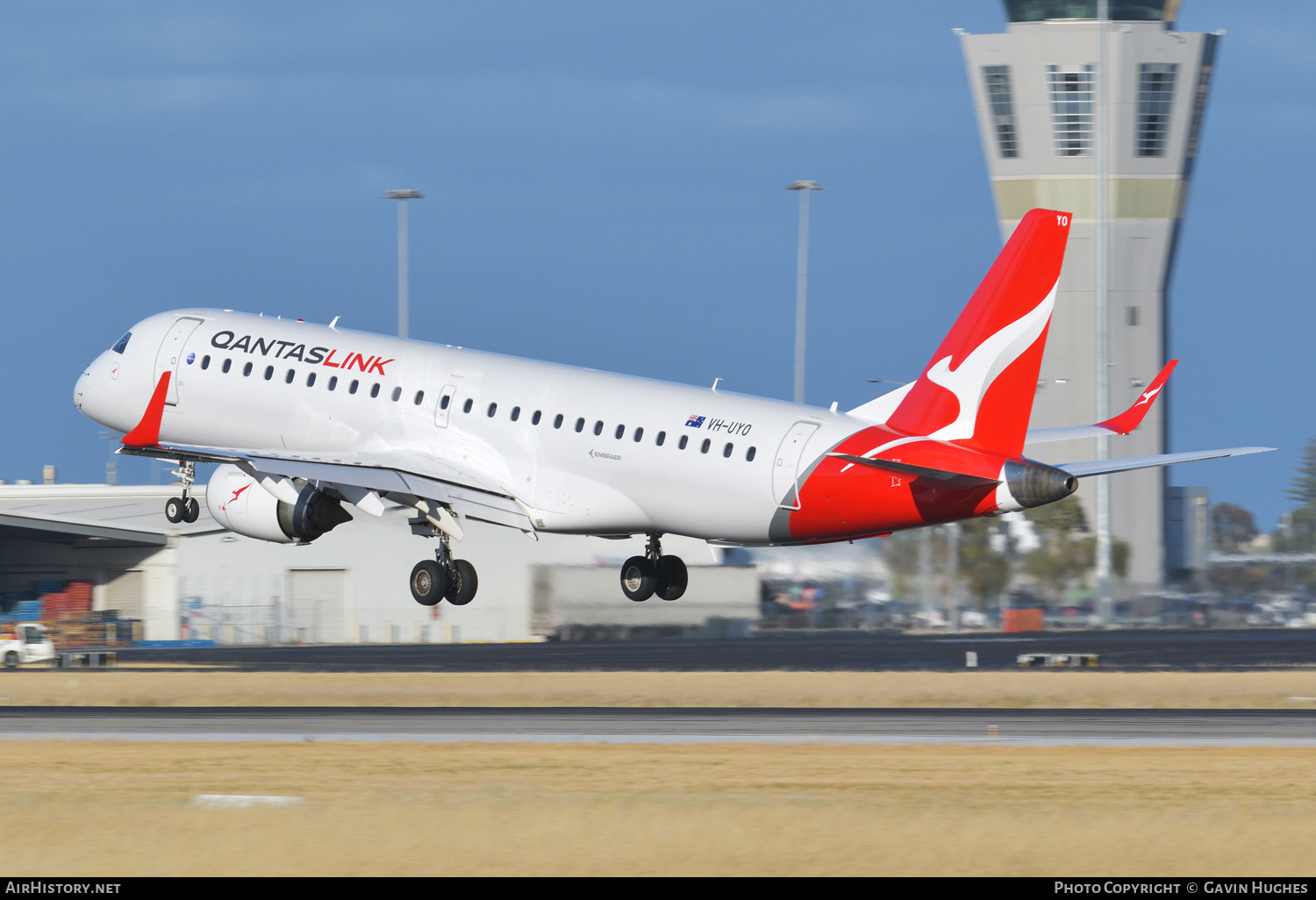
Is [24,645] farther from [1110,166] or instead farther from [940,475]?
[1110,166]

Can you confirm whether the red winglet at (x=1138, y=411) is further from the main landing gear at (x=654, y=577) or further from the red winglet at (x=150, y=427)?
the red winglet at (x=150, y=427)

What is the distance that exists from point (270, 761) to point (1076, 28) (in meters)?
115

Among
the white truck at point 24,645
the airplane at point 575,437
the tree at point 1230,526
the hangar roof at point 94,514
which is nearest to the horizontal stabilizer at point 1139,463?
the airplane at point 575,437

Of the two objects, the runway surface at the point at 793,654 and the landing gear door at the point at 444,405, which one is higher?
the landing gear door at the point at 444,405

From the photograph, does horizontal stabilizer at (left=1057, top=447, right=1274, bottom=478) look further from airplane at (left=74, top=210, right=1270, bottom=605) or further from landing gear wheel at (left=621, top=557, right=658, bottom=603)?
landing gear wheel at (left=621, top=557, right=658, bottom=603)

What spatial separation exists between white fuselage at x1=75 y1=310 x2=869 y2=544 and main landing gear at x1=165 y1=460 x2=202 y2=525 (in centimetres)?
81

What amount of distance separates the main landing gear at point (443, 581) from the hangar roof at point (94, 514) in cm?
5214

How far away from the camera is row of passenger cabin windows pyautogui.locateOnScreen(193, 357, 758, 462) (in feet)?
146

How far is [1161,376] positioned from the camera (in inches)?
1618

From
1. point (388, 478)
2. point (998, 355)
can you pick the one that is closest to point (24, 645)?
point (388, 478)

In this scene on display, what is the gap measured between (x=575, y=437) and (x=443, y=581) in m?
5.86

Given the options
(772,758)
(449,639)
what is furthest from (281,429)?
(449,639)

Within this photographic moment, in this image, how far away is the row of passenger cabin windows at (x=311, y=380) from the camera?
159ft
